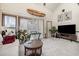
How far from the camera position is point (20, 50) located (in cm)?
180

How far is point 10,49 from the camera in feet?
5.67

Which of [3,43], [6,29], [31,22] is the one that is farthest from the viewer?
[31,22]

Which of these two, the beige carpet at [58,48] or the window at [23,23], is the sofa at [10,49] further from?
the window at [23,23]

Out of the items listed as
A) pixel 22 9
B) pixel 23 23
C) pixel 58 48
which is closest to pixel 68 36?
pixel 58 48

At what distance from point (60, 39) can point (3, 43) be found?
1.28m

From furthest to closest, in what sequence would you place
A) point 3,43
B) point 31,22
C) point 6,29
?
point 31,22 < point 6,29 < point 3,43

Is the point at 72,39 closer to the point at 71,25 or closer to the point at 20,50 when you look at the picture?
the point at 71,25

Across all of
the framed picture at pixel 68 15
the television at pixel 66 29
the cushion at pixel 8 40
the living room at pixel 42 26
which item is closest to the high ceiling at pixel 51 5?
the living room at pixel 42 26

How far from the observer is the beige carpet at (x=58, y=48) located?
5.90 ft

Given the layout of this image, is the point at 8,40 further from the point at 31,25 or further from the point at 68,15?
the point at 68,15

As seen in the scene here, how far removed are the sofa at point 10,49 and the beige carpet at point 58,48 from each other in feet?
0.34

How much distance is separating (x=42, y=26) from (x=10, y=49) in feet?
2.87

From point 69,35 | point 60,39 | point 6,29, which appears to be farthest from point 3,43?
point 69,35

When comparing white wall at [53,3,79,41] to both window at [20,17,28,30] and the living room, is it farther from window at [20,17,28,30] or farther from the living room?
window at [20,17,28,30]
